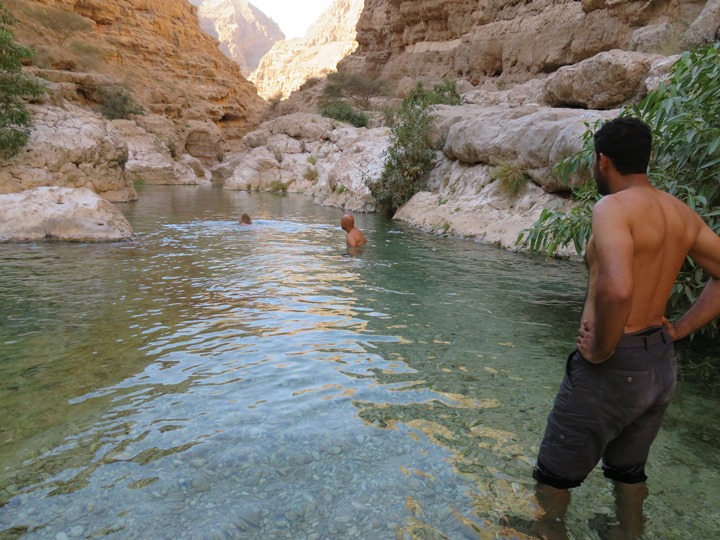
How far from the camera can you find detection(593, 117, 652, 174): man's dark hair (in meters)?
2.15

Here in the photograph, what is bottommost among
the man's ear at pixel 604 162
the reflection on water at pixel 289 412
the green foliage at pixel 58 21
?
the reflection on water at pixel 289 412

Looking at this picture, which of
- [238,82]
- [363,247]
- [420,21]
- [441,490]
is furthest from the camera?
[238,82]

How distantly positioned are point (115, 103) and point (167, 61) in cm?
2229

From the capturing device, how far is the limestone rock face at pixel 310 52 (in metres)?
114

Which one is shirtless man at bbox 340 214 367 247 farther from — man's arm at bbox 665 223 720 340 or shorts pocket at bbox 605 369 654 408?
shorts pocket at bbox 605 369 654 408

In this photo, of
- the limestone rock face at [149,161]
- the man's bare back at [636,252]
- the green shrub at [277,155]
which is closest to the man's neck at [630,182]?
the man's bare back at [636,252]

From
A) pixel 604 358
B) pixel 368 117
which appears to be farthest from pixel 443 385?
pixel 368 117

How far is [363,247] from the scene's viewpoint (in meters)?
11.2

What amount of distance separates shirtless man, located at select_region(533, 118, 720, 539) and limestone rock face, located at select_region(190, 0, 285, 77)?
17322 cm

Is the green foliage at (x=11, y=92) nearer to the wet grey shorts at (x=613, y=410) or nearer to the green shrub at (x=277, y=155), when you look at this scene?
the wet grey shorts at (x=613, y=410)

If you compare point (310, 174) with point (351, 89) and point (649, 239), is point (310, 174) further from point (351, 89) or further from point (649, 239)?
point (649, 239)

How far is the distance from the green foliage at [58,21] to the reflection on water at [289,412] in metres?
53.0

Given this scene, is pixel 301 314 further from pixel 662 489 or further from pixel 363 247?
pixel 363 247

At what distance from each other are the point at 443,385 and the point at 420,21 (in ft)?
175
